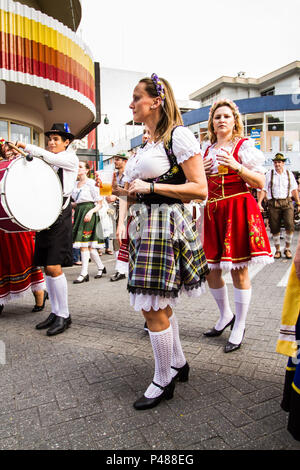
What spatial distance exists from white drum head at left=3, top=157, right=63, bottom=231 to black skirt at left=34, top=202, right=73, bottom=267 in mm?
280

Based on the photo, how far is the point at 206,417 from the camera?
2010 mm

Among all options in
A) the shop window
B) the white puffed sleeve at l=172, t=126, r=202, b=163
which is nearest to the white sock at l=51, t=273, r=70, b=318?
the white puffed sleeve at l=172, t=126, r=202, b=163

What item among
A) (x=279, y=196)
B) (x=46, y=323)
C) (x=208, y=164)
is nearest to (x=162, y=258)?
(x=208, y=164)

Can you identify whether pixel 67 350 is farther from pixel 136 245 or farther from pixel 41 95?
pixel 41 95

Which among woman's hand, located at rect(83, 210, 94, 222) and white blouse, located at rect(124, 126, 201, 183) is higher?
white blouse, located at rect(124, 126, 201, 183)

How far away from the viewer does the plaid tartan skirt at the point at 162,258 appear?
201 cm

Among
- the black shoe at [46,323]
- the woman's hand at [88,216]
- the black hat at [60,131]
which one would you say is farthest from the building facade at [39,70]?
the black shoe at [46,323]

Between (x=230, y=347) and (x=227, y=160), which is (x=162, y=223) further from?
(x=230, y=347)

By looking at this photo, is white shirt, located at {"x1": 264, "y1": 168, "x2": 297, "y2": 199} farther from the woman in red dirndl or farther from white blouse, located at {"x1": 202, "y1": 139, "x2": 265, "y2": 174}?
white blouse, located at {"x1": 202, "y1": 139, "x2": 265, "y2": 174}

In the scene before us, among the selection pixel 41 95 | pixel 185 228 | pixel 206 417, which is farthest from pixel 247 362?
pixel 41 95

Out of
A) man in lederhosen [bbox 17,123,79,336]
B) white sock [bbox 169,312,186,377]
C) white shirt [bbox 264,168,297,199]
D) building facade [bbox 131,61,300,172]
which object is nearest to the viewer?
white sock [bbox 169,312,186,377]

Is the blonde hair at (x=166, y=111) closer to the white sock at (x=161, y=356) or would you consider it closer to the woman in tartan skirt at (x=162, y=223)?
the woman in tartan skirt at (x=162, y=223)

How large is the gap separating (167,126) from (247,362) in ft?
6.28

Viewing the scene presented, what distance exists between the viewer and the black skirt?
361cm
